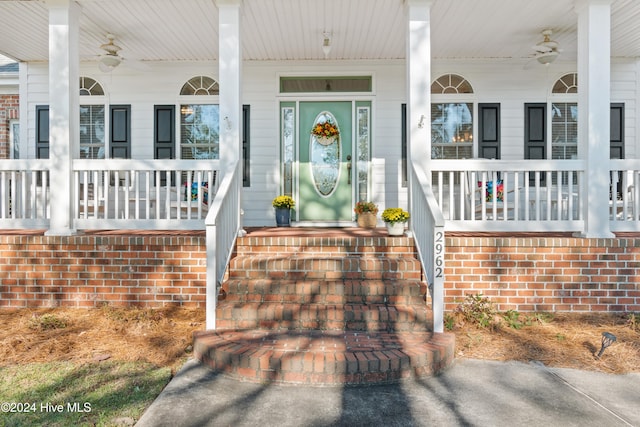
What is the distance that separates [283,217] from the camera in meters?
6.34

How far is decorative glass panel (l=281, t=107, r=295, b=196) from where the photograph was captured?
6746 mm

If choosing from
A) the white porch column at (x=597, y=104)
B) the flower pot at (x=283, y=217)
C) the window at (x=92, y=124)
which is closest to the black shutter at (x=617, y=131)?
the white porch column at (x=597, y=104)

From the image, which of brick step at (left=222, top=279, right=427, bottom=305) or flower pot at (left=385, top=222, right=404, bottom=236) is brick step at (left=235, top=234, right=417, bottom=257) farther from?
brick step at (left=222, top=279, right=427, bottom=305)

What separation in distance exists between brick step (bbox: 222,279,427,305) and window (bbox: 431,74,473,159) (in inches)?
136

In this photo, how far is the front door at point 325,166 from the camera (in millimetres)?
6699

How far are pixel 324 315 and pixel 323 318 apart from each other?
3cm

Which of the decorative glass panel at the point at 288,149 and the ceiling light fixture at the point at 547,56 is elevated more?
the ceiling light fixture at the point at 547,56

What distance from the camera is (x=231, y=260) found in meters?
4.16

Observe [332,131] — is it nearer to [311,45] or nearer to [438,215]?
[311,45]

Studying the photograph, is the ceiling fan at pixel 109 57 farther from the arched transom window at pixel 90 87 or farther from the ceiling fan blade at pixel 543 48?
the ceiling fan blade at pixel 543 48

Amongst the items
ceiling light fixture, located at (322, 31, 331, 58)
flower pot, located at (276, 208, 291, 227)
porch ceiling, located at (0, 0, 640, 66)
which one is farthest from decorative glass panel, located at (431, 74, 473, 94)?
flower pot, located at (276, 208, 291, 227)

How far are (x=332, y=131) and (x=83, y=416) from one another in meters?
5.10

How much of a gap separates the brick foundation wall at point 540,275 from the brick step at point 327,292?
68 cm

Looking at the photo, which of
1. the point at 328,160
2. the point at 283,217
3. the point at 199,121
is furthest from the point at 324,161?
the point at 199,121
